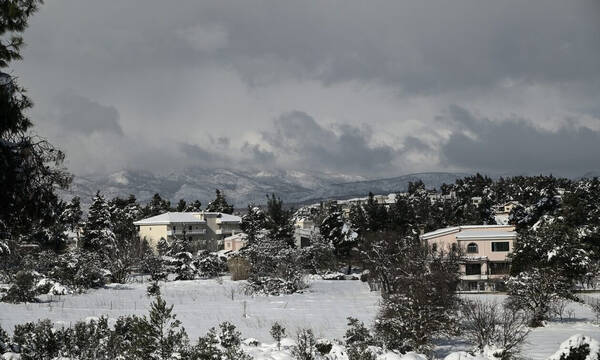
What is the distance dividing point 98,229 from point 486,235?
3923cm

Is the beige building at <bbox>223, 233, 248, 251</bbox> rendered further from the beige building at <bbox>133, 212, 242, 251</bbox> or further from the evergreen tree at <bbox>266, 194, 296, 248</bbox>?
the evergreen tree at <bbox>266, 194, 296, 248</bbox>

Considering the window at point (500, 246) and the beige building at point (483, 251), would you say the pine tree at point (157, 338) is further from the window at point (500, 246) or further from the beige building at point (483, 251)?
the window at point (500, 246)

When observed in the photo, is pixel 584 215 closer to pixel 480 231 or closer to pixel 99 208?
pixel 480 231

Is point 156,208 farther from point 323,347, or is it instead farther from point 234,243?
point 323,347

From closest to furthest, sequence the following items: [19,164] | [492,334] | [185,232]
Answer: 1. [19,164]
2. [492,334]
3. [185,232]

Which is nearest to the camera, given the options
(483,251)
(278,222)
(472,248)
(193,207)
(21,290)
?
(21,290)

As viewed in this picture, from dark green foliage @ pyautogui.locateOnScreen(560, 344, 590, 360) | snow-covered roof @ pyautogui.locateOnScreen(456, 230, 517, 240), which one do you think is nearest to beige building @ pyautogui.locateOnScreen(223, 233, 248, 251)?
snow-covered roof @ pyautogui.locateOnScreen(456, 230, 517, 240)

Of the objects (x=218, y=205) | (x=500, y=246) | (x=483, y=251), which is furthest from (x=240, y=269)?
(x=218, y=205)

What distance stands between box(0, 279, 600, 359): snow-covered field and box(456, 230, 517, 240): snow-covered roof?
33.0 ft

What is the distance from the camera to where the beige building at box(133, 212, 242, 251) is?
8244 cm

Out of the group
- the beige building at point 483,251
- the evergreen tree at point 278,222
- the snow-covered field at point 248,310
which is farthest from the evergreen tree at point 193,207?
the beige building at point 483,251

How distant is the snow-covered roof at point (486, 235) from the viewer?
172ft

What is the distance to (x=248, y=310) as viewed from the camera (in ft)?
108

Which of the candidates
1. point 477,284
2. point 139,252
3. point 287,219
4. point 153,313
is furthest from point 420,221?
point 153,313
